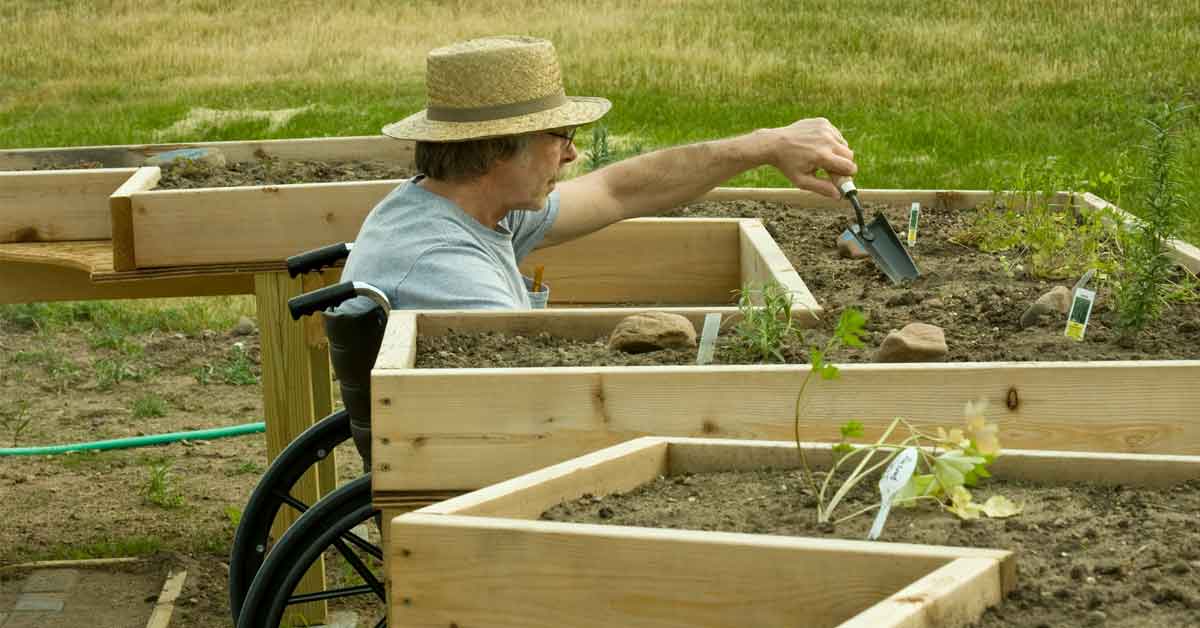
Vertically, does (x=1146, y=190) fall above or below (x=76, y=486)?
above

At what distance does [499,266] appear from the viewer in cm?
335

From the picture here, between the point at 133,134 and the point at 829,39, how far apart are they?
21.3ft

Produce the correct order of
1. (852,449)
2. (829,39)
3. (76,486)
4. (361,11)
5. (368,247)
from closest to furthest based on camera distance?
(852,449) < (368,247) < (76,486) < (829,39) < (361,11)

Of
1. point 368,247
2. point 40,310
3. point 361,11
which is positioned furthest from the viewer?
point 361,11

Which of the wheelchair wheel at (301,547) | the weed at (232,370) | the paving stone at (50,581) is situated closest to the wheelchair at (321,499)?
the wheelchair wheel at (301,547)

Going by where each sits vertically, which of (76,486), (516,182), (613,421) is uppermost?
(516,182)

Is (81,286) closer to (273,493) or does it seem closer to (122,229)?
(122,229)

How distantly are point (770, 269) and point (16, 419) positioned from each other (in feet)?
13.2

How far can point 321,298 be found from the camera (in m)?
2.89

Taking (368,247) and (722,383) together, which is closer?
(722,383)

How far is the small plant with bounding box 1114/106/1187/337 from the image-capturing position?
3047 mm

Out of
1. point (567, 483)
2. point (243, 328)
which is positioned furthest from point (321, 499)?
point (243, 328)

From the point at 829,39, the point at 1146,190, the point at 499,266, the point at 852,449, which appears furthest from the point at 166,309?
the point at 829,39

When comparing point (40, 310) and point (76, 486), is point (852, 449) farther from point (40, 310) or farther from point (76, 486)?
point (40, 310)
